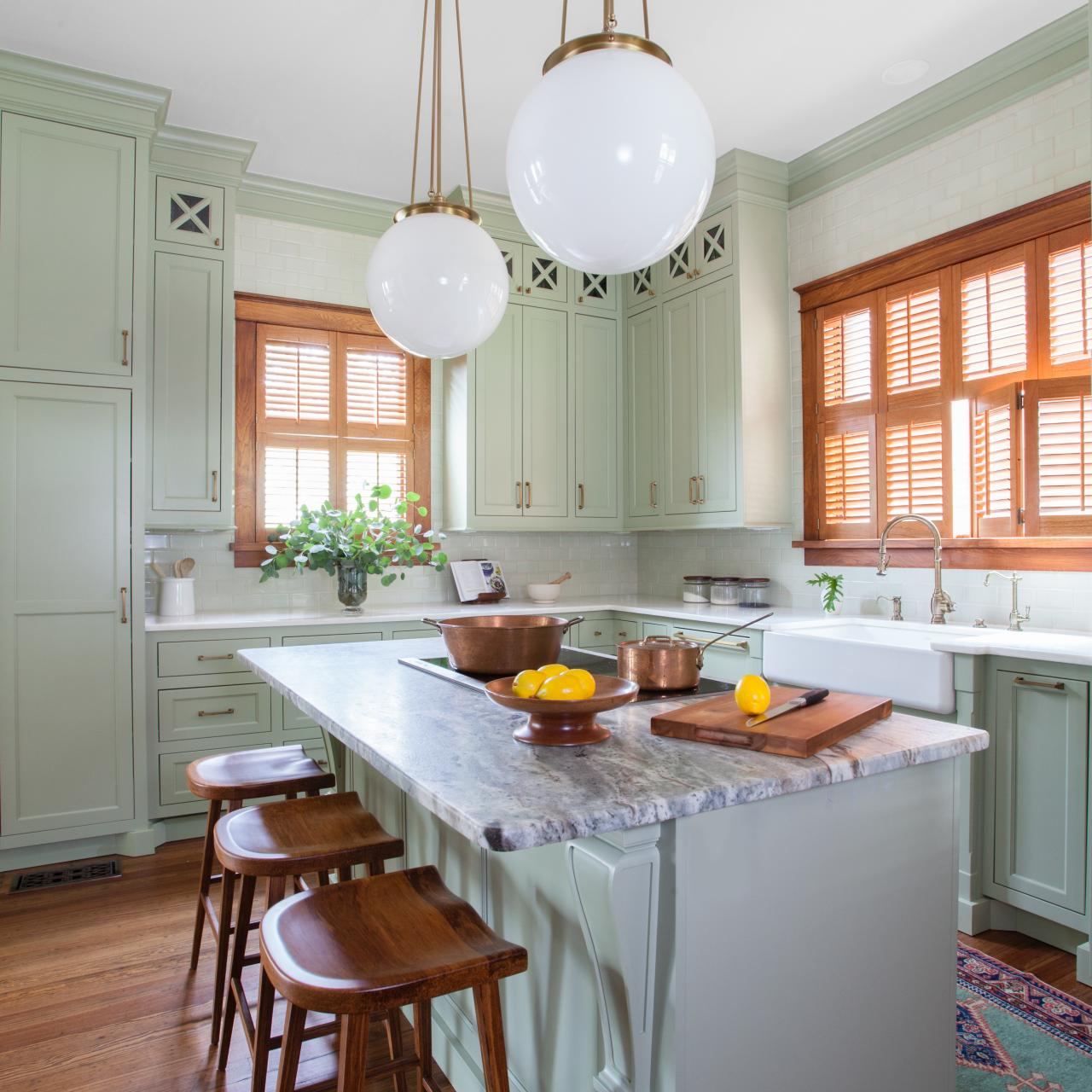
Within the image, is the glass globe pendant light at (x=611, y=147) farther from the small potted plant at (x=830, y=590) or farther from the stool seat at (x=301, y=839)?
the small potted plant at (x=830, y=590)

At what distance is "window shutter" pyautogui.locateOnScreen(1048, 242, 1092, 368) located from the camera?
312cm

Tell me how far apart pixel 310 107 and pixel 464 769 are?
345cm

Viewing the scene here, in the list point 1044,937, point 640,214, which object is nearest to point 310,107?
point 640,214

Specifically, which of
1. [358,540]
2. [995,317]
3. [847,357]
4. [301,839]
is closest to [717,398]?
[847,357]

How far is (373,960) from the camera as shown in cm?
125

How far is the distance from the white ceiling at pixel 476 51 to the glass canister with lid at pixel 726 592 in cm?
219

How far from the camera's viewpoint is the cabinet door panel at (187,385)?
388 cm

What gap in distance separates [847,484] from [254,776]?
305 cm

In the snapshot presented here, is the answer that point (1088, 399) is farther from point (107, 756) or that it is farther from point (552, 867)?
point (107, 756)

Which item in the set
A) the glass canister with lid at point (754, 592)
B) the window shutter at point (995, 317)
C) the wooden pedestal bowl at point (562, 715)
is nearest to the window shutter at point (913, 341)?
the window shutter at point (995, 317)

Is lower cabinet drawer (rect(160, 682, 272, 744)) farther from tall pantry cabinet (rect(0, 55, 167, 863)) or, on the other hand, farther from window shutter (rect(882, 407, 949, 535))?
window shutter (rect(882, 407, 949, 535))

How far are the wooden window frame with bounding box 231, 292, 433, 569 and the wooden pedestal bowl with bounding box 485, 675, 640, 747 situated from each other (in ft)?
10.4

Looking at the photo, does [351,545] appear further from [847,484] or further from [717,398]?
[847,484]

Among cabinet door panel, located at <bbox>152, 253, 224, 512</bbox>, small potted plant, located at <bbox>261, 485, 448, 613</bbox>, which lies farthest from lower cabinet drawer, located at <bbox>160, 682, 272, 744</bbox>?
cabinet door panel, located at <bbox>152, 253, 224, 512</bbox>
